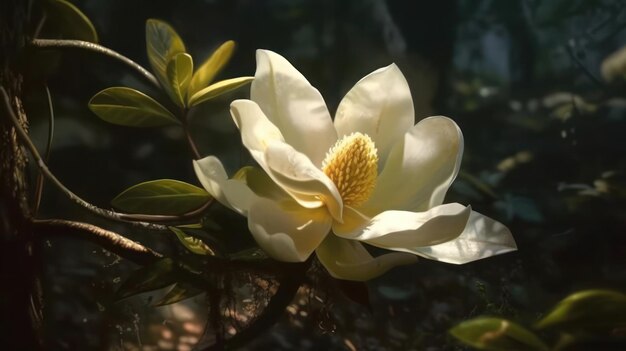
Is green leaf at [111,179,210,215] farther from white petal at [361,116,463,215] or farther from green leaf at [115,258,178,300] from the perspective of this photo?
white petal at [361,116,463,215]

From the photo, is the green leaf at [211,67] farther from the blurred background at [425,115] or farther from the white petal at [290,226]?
the white petal at [290,226]

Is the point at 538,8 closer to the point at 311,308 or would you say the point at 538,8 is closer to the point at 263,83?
the point at 263,83

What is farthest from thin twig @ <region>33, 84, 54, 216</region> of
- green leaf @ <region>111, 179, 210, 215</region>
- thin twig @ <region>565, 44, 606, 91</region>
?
thin twig @ <region>565, 44, 606, 91</region>

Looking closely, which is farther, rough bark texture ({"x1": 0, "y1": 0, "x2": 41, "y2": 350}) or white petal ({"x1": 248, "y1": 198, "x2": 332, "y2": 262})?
rough bark texture ({"x1": 0, "y1": 0, "x2": 41, "y2": 350})

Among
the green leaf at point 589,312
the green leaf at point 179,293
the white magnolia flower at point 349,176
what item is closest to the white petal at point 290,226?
the white magnolia flower at point 349,176

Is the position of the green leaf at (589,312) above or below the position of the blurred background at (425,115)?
below
